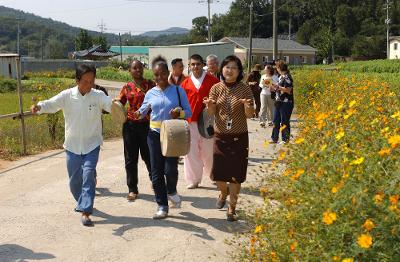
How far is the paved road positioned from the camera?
16.7 ft

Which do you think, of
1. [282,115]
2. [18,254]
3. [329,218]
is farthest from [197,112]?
[329,218]

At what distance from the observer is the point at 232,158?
232 inches

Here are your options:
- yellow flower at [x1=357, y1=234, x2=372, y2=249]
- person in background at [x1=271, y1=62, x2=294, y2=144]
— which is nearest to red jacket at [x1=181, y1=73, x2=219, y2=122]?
person in background at [x1=271, y1=62, x2=294, y2=144]

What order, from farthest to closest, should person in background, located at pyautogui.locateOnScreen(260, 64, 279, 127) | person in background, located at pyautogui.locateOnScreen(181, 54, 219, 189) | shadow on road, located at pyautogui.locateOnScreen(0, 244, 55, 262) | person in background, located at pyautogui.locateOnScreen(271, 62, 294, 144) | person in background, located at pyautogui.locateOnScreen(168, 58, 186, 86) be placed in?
1. person in background, located at pyautogui.locateOnScreen(260, 64, 279, 127)
2. person in background, located at pyautogui.locateOnScreen(271, 62, 294, 144)
3. person in background, located at pyautogui.locateOnScreen(168, 58, 186, 86)
4. person in background, located at pyautogui.locateOnScreen(181, 54, 219, 189)
5. shadow on road, located at pyautogui.locateOnScreen(0, 244, 55, 262)

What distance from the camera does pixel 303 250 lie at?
3.03 m

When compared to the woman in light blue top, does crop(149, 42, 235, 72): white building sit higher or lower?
higher

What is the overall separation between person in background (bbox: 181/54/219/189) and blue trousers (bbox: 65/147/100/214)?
5.25 ft

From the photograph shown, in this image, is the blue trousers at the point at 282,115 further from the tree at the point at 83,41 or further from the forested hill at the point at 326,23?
the tree at the point at 83,41

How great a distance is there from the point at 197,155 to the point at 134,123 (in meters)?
1.09

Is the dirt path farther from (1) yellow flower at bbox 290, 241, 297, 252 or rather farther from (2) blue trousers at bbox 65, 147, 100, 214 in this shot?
(1) yellow flower at bbox 290, 241, 297, 252

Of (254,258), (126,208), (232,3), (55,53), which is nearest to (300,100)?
(126,208)

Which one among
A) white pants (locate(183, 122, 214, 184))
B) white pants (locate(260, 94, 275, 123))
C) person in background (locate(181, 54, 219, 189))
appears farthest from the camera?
white pants (locate(260, 94, 275, 123))

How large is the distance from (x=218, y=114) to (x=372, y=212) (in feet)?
11.0

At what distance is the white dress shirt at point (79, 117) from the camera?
5977mm
